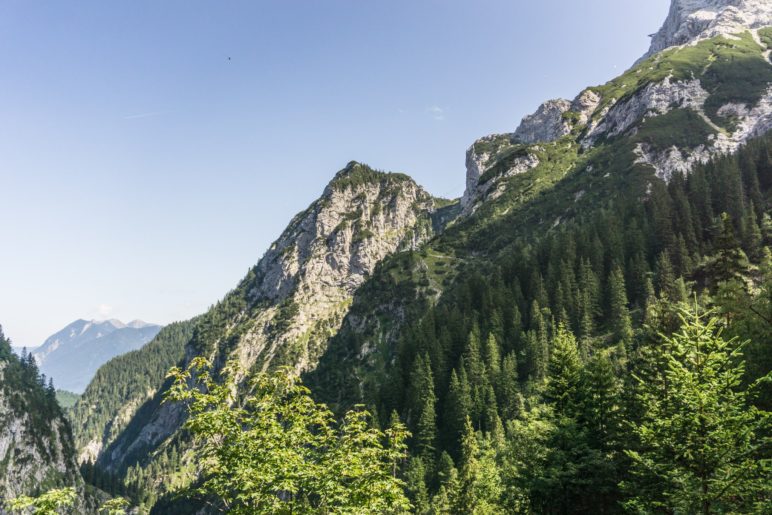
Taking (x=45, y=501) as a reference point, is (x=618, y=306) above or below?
above

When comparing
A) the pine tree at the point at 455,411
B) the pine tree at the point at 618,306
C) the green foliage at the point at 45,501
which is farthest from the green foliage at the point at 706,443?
the pine tree at the point at 455,411

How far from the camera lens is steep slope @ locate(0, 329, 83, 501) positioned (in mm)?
167750

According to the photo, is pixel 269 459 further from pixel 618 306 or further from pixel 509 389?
pixel 618 306

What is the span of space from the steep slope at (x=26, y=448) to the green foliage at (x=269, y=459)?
19933 centimetres

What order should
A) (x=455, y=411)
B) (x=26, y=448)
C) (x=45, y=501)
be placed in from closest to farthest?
1. (x=45, y=501)
2. (x=455, y=411)
3. (x=26, y=448)

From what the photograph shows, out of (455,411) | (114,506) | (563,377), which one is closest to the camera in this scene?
(114,506)

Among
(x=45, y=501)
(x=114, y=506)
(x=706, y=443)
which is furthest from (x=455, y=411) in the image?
(x=45, y=501)

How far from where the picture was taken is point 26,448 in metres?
177

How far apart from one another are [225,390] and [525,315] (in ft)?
398

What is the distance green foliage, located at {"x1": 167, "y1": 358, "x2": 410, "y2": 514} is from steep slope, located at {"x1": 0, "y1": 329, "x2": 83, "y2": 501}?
19933 cm

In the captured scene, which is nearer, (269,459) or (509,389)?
(269,459)

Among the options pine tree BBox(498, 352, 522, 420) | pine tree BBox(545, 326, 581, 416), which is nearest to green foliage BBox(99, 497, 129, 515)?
pine tree BBox(545, 326, 581, 416)

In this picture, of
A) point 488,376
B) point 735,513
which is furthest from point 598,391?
point 488,376

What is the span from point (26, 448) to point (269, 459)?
8831 inches
